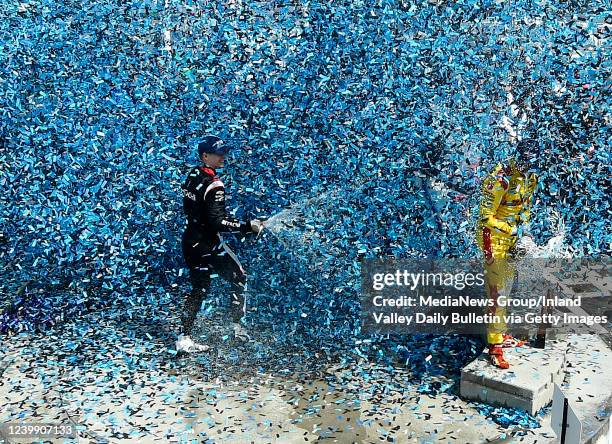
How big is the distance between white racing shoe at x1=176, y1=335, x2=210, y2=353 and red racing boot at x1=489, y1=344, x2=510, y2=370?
9.10 ft

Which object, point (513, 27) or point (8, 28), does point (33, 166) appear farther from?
point (513, 27)

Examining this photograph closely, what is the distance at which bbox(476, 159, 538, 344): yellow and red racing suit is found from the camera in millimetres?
5293

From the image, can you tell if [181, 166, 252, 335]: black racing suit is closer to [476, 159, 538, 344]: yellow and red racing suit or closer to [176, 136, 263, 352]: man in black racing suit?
[176, 136, 263, 352]: man in black racing suit

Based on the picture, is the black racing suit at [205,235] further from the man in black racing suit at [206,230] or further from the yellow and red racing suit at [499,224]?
the yellow and red racing suit at [499,224]

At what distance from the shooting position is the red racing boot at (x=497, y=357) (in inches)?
203

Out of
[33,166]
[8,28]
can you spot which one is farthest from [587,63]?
[8,28]

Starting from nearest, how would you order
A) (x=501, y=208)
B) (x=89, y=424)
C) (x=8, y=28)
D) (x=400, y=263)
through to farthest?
(x=89, y=424)
(x=501, y=208)
(x=400, y=263)
(x=8, y=28)

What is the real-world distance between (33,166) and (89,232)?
1085mm

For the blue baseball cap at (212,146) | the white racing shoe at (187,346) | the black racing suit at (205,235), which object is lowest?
the white racing shoe at (187,346)

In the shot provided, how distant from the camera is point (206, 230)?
6008mm

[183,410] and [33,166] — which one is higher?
[33,166]

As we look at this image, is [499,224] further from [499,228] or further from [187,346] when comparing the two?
[187,346]

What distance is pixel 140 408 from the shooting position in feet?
16.8

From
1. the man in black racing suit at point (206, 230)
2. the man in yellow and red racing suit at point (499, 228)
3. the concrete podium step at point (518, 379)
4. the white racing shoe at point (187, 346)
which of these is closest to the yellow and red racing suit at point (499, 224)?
the man in yellow and red racing suit at point (499, 228)
